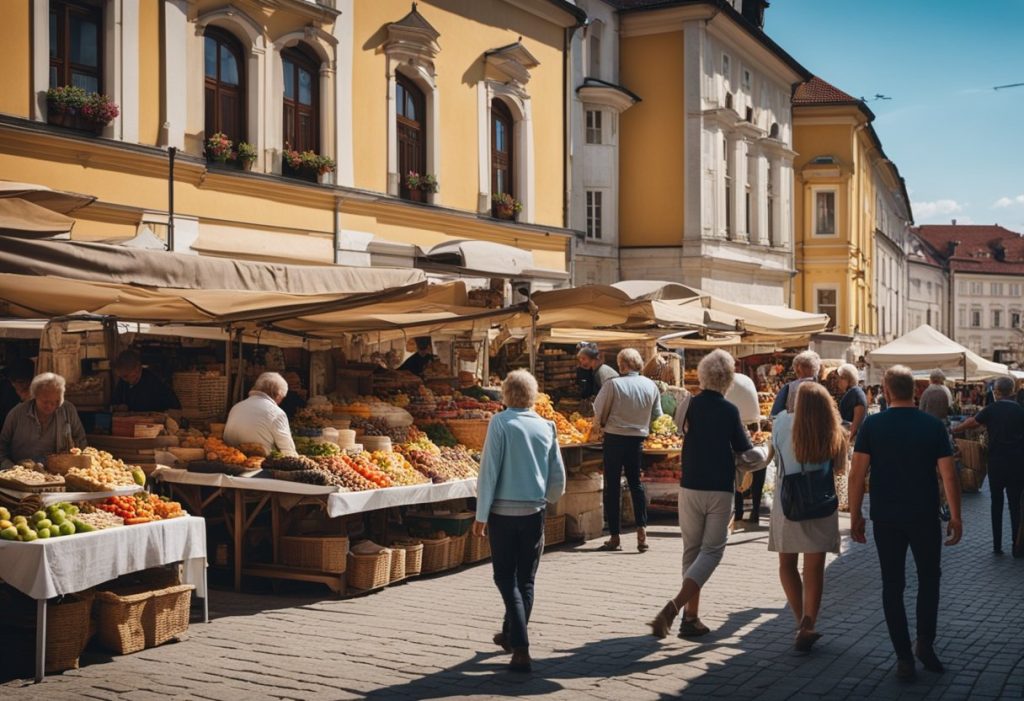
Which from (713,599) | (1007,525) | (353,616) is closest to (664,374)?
(1007,525)

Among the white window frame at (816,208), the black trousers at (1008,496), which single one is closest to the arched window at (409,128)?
the black trousers at (1008,496)

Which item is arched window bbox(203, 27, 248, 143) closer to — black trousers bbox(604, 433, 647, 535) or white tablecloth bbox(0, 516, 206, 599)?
black trousers bbox(604, 433, 647, 535)

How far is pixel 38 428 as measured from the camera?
10.1m

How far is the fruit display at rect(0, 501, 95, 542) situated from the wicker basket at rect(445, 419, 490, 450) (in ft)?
19.8

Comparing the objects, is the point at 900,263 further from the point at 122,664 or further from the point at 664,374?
the point at 122,664

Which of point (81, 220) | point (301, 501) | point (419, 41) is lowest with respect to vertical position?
point (301, 501)

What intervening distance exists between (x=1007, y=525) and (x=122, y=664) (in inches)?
490

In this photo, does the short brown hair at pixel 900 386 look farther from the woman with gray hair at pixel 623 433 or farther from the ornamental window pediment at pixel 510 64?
the ornamental window pediment at pixel 510 64

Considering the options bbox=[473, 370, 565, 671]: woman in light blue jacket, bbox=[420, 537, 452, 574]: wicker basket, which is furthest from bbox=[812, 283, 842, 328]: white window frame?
bbox=[473, 370, 565, 671]: woman in light blue jacket

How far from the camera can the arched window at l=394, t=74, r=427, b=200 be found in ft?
78.5

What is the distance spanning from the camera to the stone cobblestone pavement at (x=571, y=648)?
7484 millimetres

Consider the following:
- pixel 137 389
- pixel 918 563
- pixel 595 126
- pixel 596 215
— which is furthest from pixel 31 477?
pixel 596 215

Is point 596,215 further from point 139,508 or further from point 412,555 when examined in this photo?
point 139,508

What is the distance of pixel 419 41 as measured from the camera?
77.7ft
